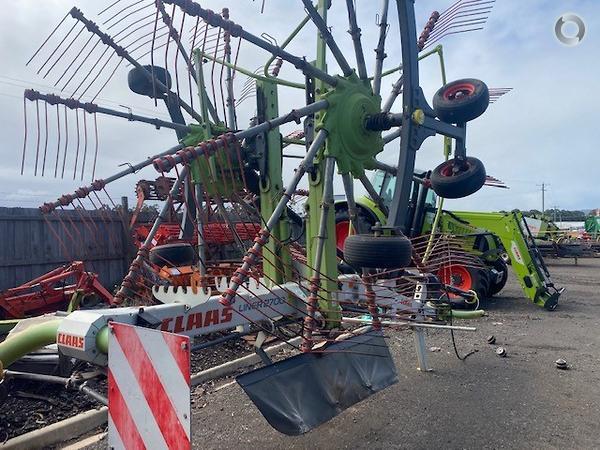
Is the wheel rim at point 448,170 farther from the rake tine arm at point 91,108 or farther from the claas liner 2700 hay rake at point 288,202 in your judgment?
the rake tine arm at point 91,108

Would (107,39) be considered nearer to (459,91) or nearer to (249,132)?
(249,132)

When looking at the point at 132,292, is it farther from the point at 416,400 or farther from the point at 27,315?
the point at 27,315

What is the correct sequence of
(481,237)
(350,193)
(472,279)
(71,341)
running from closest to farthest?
(71,341) < (350,193) < (472,279) < (481,237)

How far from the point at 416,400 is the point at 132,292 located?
2.47m

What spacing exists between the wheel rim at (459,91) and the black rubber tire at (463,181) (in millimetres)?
443

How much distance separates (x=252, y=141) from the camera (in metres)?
3.81

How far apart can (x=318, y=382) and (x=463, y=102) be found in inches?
81.4

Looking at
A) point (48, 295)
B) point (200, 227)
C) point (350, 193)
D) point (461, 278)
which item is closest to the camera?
point (200, 227)

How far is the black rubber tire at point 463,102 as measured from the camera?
3227mm

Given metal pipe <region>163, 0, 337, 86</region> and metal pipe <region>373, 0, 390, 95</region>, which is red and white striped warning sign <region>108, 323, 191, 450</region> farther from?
metal pipe <region>373, 0, 390, 95</region>

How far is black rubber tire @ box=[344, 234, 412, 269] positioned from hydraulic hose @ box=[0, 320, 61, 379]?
153 cm

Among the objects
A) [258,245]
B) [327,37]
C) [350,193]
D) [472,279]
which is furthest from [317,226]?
[472,279]

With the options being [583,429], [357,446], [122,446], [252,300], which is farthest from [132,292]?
[583,429]

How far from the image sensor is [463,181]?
329cm
